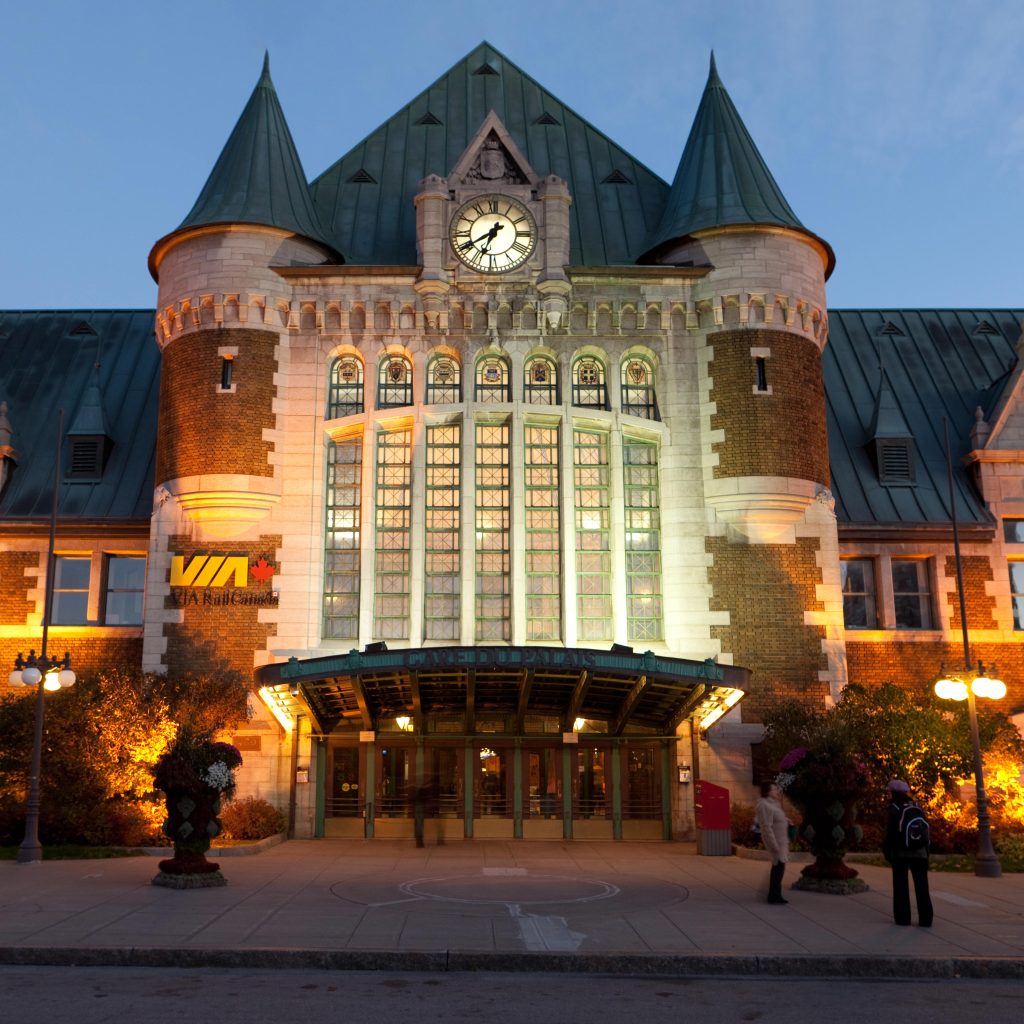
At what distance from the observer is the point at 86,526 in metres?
30.8

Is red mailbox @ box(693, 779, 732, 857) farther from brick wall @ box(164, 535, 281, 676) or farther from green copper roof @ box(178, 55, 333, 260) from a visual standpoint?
green copper roof @ box(178, 55, 333, 260)

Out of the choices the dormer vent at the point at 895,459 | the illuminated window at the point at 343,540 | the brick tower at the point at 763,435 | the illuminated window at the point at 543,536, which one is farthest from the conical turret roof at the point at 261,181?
the dormer vent at the point at 895,459

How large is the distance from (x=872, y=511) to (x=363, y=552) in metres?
13.9

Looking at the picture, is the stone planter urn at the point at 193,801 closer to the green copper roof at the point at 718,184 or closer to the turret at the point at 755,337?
the turret at the point at 755,337

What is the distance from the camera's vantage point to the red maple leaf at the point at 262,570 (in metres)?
28.8

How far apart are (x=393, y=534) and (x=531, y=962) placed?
689 inches

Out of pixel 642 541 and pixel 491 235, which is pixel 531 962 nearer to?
pixel 642 541

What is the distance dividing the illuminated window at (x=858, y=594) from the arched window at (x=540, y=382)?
357 inches

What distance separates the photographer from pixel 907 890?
15305 mm

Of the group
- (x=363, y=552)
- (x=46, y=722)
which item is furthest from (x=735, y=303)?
(x=46, y=722)

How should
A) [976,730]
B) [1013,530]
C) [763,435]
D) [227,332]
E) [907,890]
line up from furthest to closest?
[1013,530], [227,332], [763,435], [976,730], [907,890]

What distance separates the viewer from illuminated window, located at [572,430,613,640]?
2917 cm

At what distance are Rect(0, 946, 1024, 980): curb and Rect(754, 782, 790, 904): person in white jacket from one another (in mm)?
3887

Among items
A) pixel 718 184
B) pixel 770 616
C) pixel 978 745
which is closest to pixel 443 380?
pixel 718 184
